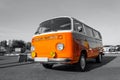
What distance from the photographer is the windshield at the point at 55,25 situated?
8.07 metres

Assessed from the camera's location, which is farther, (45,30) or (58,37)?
(45,30)

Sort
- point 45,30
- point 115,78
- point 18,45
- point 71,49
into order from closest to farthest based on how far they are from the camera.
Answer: point 115,78 → point 71,49 → point 45,30 → point 18,45

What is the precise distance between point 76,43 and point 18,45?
11593cm

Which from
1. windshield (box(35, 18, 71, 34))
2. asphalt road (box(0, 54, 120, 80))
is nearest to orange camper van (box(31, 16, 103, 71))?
windshield (box(35, 18, 71, 34))

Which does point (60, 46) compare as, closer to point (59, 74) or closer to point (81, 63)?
point (59, 74)

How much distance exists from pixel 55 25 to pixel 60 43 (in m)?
1.19

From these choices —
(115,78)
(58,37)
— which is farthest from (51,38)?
(115,78)

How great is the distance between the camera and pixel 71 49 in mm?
7383

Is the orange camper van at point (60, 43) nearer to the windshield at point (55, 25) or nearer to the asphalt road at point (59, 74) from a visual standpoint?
the windshield at point (55, 25)

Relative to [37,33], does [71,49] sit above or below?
below

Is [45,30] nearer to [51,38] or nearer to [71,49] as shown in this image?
[51,38]

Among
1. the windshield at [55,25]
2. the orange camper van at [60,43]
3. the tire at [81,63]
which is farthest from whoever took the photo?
the tire at [81,63]

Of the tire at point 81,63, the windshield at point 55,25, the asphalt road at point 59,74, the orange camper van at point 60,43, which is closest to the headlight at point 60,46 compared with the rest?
the orange camper van at point 60,43

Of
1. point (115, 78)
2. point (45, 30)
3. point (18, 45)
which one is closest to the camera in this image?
point (115, 78)
